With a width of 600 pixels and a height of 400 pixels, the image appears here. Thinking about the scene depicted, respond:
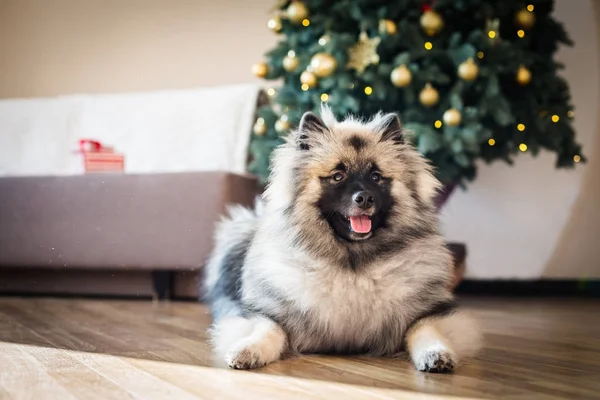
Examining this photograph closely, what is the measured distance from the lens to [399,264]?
186 centimetres

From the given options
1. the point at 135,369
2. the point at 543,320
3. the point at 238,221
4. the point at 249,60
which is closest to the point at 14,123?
the point at 249,60

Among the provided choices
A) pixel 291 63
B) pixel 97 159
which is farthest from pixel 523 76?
pixel 97 159

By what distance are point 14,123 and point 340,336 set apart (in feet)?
11.0

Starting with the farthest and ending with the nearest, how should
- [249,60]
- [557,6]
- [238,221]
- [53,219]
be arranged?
[249,60], [557,6], [53,219], [238,221]

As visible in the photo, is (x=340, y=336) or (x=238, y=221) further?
(x=238, y=221)

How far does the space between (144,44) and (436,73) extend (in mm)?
2676

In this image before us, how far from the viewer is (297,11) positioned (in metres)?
3.51

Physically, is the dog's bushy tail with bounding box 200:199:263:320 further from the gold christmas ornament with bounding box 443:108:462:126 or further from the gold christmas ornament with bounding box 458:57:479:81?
the gold christmas ornament with bounding box 458:57:479:81

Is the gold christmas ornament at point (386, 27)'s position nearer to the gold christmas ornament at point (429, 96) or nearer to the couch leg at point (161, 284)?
the gold christmas ornament at point (429, 96)

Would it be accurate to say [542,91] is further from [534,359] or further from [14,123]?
[14,123]

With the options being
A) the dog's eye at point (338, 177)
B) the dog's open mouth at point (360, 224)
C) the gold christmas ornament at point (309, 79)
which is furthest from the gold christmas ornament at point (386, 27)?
the dog's open mouth at point (360, 224)

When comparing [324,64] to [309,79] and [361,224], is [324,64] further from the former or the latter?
[361,224]

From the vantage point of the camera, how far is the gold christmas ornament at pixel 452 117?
318 centimetres

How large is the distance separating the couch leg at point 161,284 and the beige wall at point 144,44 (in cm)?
191
